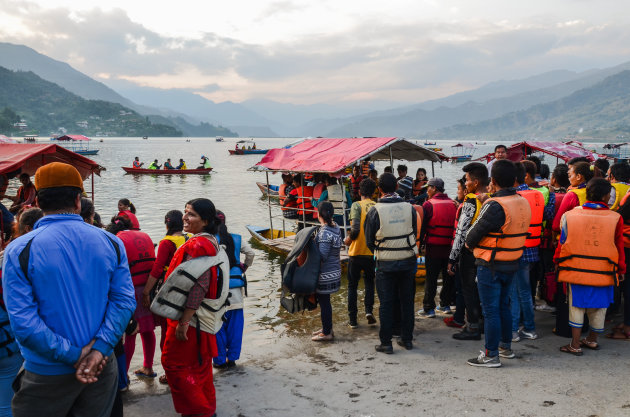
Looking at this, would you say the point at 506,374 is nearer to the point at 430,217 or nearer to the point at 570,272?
the point at 570,272

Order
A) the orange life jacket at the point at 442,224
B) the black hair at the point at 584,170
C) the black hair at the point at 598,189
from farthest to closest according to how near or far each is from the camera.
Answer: the orange life jacket at the point at 442,224
the black hair at the point at 584,170
the black hair at the point at 598,189

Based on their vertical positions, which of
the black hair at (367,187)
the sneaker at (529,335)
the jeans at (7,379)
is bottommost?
the sneaker at (529,335)

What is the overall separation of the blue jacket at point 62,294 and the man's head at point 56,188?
8 cm

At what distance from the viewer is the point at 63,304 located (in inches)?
104

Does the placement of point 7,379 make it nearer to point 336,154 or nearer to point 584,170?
point 584,170

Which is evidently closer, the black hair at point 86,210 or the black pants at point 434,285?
the black hair at point 86,210

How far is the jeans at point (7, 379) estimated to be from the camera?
11.5ft

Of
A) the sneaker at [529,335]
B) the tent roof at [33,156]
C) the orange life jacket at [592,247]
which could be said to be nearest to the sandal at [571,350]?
the sneaker at [529,335]

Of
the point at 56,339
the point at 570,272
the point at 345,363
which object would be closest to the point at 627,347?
the point at 570,272

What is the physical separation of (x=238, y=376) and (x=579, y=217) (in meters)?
4.38

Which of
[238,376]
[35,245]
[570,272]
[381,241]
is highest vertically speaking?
[35,245]

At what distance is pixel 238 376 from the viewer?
212 inches

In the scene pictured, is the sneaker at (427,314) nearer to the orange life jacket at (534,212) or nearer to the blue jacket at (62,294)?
the orange life jacket at (534,212)

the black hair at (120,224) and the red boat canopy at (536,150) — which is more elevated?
the red boat canopy at (536,150)
